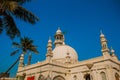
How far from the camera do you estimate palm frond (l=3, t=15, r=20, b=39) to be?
1362 cm

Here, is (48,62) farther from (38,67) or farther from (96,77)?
(96,77)

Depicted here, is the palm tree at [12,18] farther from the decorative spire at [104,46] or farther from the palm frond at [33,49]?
the decorative spire at [104,46]

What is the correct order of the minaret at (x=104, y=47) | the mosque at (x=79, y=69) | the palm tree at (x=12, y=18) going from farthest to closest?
the minaret at (x=104, y=47) < the mosque at (x=79, y=69) < the palm tree at (x=12, y=18)

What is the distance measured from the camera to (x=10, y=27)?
13.9 m

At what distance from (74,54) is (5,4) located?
35262mm

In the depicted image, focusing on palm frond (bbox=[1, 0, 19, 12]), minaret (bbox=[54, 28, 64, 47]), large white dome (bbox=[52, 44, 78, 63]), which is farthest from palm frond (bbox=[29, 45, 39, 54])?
minaret (bbox=[54, 28, 64, 47])

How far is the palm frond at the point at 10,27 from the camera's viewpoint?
13.6 metres

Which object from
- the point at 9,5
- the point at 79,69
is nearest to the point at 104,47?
the point at 79,69

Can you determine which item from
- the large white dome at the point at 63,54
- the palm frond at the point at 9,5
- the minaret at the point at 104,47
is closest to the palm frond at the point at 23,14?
the palm frond at the point at 9,5

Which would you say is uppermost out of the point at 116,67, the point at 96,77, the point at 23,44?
the point at 23,44

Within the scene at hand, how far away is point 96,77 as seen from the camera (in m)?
31.8

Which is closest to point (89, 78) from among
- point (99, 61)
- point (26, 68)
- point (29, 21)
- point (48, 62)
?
point (99, 61)

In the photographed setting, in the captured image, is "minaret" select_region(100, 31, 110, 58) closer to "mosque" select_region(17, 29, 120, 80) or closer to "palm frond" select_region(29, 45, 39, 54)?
"mosque" select_region(17, 29, 120, 80)

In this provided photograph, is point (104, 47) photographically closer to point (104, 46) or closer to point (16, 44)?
point (104, 46)
